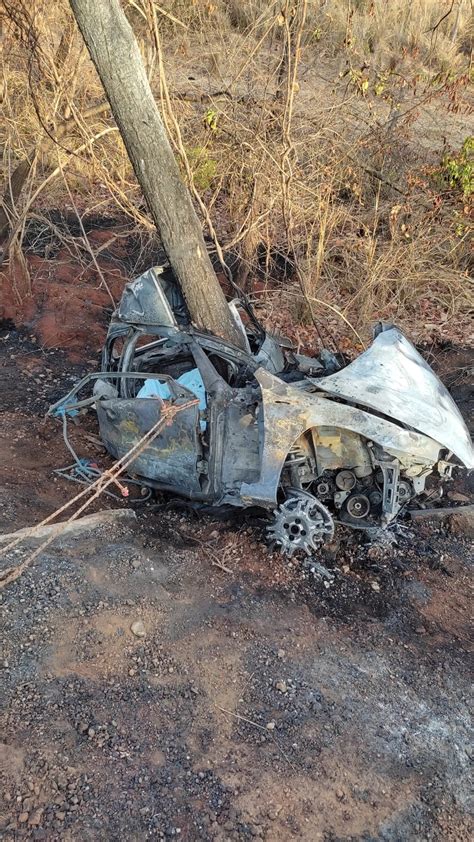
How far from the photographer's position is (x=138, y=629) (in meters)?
4.17

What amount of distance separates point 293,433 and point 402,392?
1007 mm

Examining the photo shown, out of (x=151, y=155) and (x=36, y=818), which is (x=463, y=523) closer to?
(x=36, y=818)

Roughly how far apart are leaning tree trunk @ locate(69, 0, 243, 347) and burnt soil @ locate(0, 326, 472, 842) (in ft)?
6.87

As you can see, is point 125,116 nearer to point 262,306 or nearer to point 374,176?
point 262,306

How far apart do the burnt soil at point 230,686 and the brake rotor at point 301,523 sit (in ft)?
0.68

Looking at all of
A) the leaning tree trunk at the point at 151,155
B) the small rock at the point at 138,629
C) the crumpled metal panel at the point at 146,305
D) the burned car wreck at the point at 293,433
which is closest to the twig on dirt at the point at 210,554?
the burned car wreck at the point at 293,433

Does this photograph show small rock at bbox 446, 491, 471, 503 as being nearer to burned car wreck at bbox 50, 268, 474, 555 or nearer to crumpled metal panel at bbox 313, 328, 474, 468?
burned car wreck at bbox 50, 268, 474, 555

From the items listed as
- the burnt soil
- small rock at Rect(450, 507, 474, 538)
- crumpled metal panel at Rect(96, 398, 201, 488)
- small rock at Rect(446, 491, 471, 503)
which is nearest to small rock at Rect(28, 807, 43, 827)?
the burnt soil

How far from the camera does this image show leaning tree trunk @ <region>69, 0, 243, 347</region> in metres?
5.22

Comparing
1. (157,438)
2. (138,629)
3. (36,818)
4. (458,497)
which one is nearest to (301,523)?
(157,438)

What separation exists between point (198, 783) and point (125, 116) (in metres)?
5.01

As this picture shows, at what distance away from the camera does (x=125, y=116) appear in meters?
5.55

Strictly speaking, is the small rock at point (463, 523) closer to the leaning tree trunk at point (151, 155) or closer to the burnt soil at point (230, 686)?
the burnt soil at point (230, 686)

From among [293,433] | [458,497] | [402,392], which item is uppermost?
[402,392]
